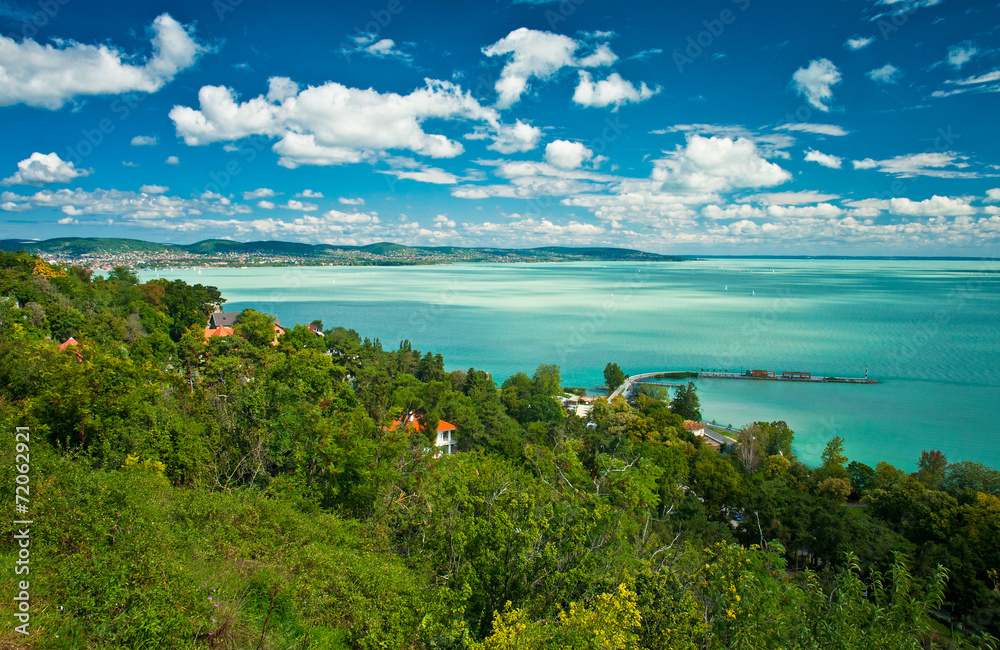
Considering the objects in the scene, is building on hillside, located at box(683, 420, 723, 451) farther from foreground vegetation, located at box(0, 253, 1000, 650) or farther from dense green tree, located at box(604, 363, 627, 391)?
dense green tree, located at box(604, 363, 627, 391)

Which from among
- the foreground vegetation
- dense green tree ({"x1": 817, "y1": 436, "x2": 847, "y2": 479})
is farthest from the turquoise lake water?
the foreground vegetation

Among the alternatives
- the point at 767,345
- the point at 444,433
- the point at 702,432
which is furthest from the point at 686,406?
the point at 767,345

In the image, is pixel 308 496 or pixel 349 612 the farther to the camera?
pixel 308 496

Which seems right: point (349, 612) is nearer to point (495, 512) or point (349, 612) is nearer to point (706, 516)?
point (495, 512)

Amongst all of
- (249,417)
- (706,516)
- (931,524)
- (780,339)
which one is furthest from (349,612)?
Answer: (780,339)

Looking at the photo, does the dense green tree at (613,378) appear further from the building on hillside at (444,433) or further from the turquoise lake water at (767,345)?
the building on hillside at (444,433)

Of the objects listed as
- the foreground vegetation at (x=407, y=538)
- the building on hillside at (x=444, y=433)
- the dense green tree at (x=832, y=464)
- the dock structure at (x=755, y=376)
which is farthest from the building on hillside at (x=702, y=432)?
the building on hillside at (x=444, y=433)
